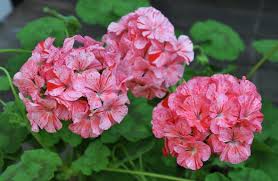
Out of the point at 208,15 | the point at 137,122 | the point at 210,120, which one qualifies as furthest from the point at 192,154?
the point at 208,15

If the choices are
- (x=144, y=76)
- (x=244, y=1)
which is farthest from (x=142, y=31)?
(x=244, y=1)

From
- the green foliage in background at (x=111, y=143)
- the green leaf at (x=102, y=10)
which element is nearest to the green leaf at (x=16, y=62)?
the green foliage in background at (x=111, y=143)

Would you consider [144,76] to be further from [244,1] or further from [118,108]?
[244,1]

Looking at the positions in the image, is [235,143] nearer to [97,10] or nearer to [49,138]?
[49,138]

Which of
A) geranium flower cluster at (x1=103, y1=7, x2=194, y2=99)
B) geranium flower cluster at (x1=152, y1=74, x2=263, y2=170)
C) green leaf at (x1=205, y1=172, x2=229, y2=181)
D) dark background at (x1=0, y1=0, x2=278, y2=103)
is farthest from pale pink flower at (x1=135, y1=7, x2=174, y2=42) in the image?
dark background at (x1=0, y1=0, x2=278, y2=103)

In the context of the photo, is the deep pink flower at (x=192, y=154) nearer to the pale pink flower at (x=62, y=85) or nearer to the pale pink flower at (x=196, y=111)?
the pale pink flower at (x=196, y=111)

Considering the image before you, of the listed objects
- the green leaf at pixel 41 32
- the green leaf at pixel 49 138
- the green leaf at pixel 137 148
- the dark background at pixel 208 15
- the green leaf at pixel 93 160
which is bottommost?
the dark background at pixel 208 15

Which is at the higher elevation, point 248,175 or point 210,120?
point 210,120
